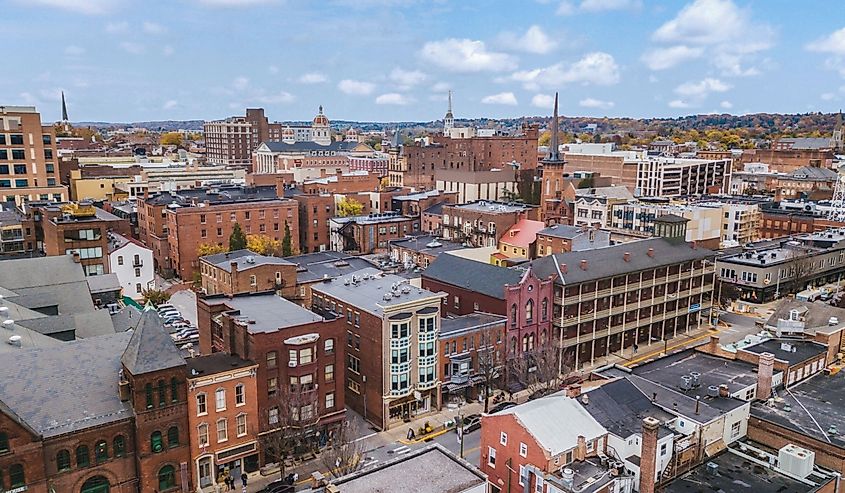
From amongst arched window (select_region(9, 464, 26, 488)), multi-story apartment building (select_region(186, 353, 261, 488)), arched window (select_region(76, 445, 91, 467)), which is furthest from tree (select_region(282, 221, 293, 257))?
arched window (select_region(9, 464, 26, 488))

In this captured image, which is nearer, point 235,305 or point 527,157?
point 235,305

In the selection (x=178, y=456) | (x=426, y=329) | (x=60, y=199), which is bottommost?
(x=178, y=456)

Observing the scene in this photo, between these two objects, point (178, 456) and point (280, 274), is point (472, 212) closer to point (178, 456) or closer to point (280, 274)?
point (280, 274)

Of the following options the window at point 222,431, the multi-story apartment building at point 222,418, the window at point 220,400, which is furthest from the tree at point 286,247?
the window at point 222,431

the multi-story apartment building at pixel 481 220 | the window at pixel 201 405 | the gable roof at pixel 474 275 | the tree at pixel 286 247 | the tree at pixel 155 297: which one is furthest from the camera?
the multi-story apartment building at pixel 481 220

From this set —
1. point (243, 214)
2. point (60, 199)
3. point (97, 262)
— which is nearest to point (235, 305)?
point (97, 262)

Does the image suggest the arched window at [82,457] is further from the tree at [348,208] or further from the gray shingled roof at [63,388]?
the tree at [348,208]

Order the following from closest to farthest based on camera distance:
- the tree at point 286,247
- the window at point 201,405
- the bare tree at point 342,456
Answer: the bare tree at point 342,456, the window at point 201,405, the tree at point 286,247

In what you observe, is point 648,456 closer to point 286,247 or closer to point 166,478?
point 166,478
